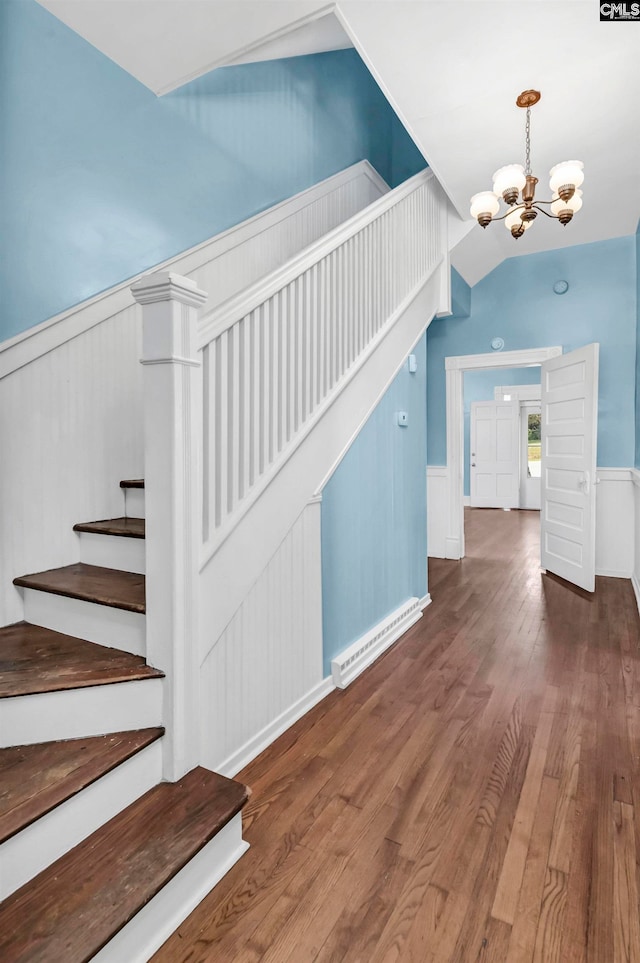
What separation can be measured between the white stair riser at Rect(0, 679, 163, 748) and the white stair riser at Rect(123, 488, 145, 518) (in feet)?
3.14

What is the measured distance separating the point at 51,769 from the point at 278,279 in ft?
5.70

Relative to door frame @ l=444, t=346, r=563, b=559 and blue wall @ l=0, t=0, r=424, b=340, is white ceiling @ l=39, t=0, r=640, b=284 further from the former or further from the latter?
door frame @ l=444, t=346, r=563, b=559

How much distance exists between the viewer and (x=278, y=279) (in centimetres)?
194

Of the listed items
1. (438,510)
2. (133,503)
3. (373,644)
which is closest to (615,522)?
(438,510)

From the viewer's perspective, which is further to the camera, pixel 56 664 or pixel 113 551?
pixel 113 551

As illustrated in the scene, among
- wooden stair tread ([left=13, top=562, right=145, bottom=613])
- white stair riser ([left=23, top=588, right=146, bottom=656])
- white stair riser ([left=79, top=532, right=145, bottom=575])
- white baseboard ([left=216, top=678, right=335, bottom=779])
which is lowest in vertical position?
white baseboard ([left=216, top=678, right=335, bottom=779])

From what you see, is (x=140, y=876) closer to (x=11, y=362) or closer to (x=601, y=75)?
(x=11, y=362)

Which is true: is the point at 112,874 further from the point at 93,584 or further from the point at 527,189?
the point at 527,189

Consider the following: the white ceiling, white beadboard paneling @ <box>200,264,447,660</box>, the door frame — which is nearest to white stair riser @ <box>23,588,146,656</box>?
white beadboard paneling @ <box>200,264,447,660</box>

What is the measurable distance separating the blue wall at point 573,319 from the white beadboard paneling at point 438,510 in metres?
0.16

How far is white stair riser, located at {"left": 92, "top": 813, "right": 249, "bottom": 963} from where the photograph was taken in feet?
3.60

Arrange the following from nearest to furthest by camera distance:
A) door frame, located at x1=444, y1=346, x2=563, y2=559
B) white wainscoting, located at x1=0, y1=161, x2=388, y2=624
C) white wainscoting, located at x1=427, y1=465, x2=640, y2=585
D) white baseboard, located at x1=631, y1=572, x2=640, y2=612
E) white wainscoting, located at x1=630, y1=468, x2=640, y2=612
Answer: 1. white wainscoting, located at x1=0, y1=161, x2=388, y2=624
2. white baseboard, located at x1=631, y1=572, x2=640, y2=612
3. white wainscoting, located at x1=630, y1=468, x2=640, y2=612
4. white wainscoting, located at x1=427, y1=465, x2=640, y2=585
5. door frame, located at x1=444, y1=346, x2=563, y2=559

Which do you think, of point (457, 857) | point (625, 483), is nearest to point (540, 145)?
point (625, 483)

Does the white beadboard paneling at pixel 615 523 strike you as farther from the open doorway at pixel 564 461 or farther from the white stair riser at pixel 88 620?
the white stair riser at pixel 88 620
